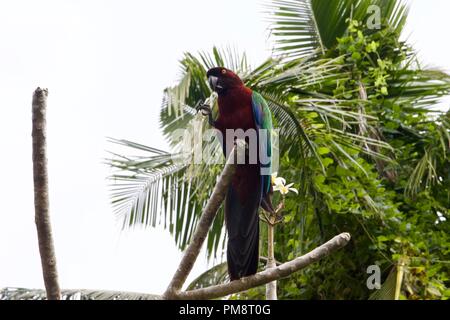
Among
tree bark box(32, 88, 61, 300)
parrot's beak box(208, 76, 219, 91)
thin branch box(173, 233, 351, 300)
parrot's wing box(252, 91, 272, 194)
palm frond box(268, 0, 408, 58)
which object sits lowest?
thin branch box(173, 233, 351, 300)

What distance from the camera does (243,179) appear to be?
2.55 m

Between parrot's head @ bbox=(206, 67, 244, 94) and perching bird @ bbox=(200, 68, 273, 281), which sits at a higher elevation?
parrot's head @ bbox=(206, 67, 244, 94)

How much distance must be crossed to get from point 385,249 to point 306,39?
1886 millimetres

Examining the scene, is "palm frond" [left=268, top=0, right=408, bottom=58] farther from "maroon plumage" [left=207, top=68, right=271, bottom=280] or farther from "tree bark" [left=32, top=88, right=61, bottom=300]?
"tree bark" [left=32, top=88, right=61, bottom=300]

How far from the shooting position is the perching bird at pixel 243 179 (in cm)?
237

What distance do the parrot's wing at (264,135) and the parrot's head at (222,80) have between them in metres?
0.11

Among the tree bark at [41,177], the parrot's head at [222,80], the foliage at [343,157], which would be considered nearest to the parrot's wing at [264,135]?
the parrot's head at [222,80]

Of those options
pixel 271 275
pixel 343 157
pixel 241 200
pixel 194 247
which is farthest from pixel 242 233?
pixel 343 157

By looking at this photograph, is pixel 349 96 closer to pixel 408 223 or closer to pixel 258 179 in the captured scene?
pixel 408 223

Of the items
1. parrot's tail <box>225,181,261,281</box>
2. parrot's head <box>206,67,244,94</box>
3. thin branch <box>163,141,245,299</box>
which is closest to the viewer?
thin branch <box>163,141,245,299</box>

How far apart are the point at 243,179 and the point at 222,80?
795 millimetres

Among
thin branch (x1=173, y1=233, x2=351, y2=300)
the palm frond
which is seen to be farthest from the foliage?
thin branch (x1=173, y1=233, x2=351, y2=300)

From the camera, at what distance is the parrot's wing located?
9.06ft

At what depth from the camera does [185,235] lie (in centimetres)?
505
